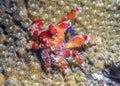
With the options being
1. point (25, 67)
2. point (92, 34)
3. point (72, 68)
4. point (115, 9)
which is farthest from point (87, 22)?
point (25, 67)

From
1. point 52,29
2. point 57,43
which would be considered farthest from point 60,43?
point 52,29

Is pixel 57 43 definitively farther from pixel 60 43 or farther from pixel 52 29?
pixel 52 29

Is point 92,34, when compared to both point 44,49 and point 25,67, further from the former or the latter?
point 25,67

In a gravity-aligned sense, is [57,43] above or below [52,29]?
below

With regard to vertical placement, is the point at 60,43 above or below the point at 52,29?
below

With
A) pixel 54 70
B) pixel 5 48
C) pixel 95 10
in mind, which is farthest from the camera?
pixel 95 10
